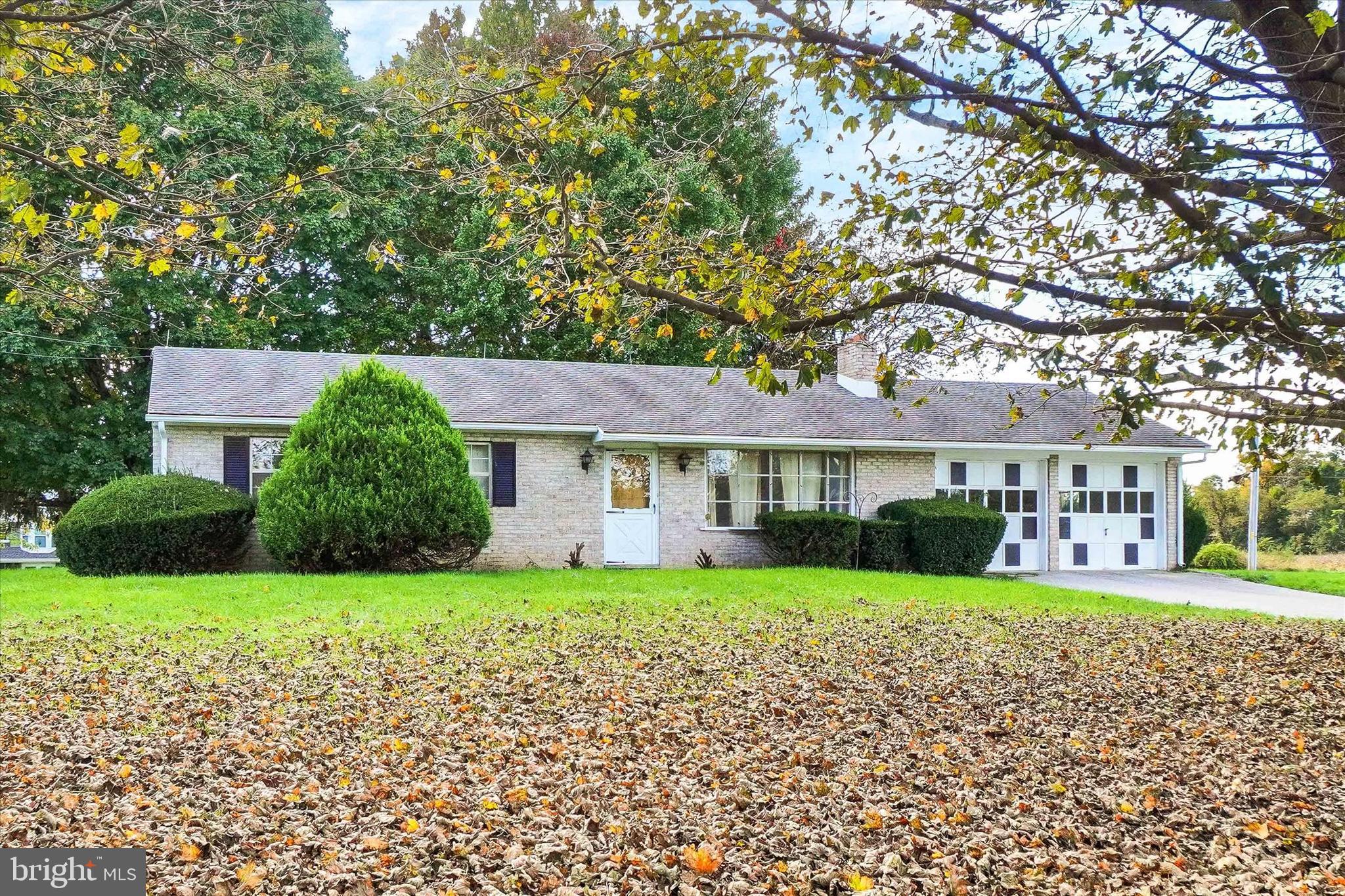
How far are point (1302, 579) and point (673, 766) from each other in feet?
58.0

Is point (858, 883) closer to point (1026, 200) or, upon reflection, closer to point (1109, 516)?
Answer: point (1026, 200)

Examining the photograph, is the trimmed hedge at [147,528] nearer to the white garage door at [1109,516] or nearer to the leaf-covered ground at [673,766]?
the leaf-covered ground at [673,766]

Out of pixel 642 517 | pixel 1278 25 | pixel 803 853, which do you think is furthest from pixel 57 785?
pixel 642 517

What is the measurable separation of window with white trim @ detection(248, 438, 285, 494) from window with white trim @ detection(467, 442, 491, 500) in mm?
3163

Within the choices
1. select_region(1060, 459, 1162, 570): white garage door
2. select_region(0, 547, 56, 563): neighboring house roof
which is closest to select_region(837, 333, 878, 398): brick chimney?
select_region(1060, 459, 1162, 570): white garage door

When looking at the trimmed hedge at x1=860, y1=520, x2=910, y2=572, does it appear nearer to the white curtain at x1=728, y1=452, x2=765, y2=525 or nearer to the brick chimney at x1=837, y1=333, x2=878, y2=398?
the white curtain at x1=728, y1=452, x2=765, y2=525

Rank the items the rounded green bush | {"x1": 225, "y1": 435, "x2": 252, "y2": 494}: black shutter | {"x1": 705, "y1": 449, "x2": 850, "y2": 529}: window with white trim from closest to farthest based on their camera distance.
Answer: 1. {"x1": 225, "y1": 435, "x2": 252, "y2": 494}: black shutter
2. {"x1": 705, "y1": 449, "x2": 850, "y2": 529}: window with white trim
3. the rounded green bush

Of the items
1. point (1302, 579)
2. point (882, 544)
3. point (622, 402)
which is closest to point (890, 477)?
point (882, 544)

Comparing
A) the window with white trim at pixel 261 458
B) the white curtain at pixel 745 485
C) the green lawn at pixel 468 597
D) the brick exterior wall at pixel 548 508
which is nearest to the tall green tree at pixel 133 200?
the window with white trim at pixel 261 458

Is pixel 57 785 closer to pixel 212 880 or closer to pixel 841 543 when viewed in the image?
pixel 212 880

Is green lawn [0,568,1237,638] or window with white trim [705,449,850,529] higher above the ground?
window with white trim [705,449,850,529]

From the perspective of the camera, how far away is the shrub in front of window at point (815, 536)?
1727 cm

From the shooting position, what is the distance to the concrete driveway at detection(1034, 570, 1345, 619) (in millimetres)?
14023

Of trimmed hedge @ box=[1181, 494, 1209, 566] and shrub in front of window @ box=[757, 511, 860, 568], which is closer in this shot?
shrub in front of window @ box=[757, 511, 860, 568]
